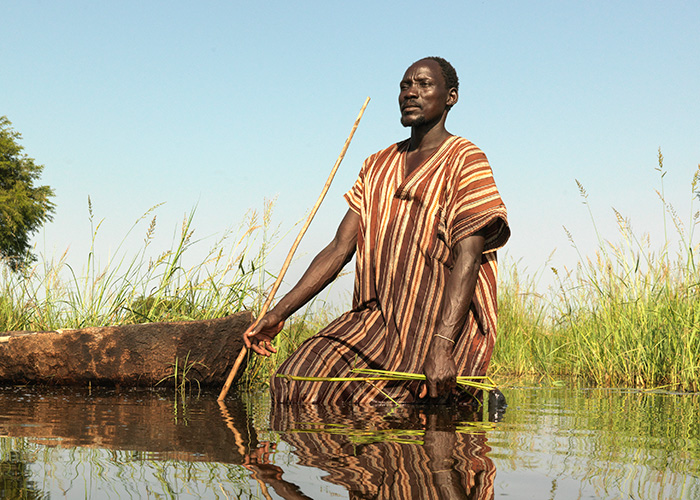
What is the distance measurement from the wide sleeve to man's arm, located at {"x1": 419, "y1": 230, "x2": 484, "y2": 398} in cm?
7

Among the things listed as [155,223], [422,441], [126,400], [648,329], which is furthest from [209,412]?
[648,329]

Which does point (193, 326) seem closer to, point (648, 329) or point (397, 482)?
point (397, 482)

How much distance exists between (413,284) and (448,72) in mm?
1128

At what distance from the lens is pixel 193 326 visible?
436 cm

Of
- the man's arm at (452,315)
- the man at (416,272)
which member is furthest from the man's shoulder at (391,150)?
the man's arm at (452,315)

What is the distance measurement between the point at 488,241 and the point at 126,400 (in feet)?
6.73

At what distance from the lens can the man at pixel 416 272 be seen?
335cm

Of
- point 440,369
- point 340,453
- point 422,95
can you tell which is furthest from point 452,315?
point 340,453

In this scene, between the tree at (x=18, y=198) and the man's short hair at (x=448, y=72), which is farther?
the tree at (x=18, y=198)

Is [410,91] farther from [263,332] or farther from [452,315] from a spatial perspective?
[263,332]

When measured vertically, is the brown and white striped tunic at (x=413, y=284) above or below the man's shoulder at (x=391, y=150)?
below

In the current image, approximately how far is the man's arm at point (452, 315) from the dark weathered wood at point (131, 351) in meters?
1.61

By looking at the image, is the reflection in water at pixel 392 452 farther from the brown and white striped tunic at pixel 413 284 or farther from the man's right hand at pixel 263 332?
the man's right hand at pixel 263 332

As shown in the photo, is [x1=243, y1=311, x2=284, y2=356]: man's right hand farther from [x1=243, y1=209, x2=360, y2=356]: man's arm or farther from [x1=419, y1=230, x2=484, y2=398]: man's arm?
[x1=419, y1=230, x2=484, y2=398]: man's arm
